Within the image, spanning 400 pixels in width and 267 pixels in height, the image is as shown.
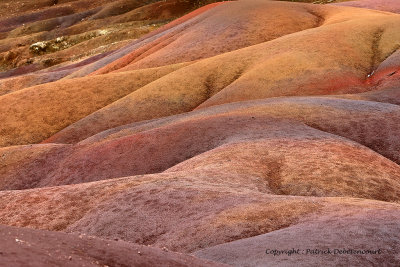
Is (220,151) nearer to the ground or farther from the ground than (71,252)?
nearer to the ground

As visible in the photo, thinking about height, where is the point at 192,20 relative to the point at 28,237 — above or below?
below

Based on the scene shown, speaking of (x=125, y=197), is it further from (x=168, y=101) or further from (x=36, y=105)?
(x=36, y=105)

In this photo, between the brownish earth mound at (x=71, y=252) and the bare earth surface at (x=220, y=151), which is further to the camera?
the bare earth surface at (x=220, y=151)

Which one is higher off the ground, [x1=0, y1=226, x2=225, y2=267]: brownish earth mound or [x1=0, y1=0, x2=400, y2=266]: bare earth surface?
[x1=0, y1=226, x2=225, y2=267]: brownish earth mound

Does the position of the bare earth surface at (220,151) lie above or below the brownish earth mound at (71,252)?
below

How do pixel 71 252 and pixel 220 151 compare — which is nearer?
pixel 71 252

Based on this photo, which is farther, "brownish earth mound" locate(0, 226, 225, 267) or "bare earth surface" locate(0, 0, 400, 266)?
"bare earth surface" locate(0, 0, 400, 266)

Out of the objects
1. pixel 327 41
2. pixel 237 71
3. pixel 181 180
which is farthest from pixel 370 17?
pixel 181 180

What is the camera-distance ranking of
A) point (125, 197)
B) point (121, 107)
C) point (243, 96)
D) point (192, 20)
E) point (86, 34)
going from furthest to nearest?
point (86, 34)
point (192, 20)
point (121, 107)
point (243, 96)
point (125, 197)
